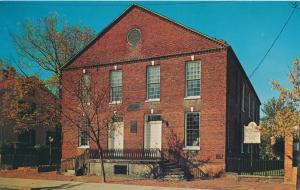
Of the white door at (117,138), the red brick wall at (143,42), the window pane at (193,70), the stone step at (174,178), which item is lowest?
the stone step at (174,178)

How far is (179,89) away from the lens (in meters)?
25.8

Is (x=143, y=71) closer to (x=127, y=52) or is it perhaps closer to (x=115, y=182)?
(x=127, y=52)

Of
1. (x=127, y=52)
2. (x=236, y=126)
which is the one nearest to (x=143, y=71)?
(x=127, y=52)

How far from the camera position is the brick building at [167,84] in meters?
24.4

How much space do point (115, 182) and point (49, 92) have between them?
16.1 metres

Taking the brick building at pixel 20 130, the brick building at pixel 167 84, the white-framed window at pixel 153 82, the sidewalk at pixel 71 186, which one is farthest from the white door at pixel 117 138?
the brick building at pixel 20 130

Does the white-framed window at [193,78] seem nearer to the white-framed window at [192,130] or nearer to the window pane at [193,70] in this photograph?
the window pane at [193,70]

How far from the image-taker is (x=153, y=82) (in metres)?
27.0

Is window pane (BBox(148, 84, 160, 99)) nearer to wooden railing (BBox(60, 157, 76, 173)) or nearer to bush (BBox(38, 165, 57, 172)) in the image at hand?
wooden railing (BBox(60, 157, 76, 173))

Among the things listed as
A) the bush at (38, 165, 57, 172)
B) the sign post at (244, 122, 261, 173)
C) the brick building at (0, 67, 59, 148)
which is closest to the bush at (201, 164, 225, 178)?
the sign post at (244, 122, 261, 173)

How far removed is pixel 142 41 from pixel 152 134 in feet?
20.8

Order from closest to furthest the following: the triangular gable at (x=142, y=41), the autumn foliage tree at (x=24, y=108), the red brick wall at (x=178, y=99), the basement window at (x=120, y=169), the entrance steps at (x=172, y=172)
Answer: the entrance steps at (x=172, y=172)
the red brick wall at (x=178, y=99)
the basement window at (x=120, y=169)
the triangular gable at (x=142, y=41)
the autumn foliage tree at (x=24, y=108)

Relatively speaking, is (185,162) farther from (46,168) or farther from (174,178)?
(46,168)

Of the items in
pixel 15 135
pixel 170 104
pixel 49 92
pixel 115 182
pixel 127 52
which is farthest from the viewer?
pixel 15 135
